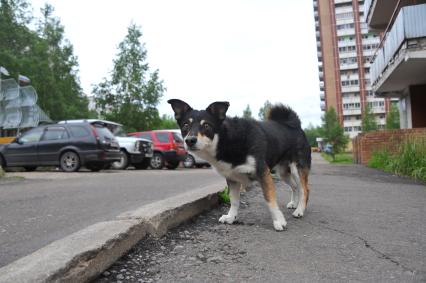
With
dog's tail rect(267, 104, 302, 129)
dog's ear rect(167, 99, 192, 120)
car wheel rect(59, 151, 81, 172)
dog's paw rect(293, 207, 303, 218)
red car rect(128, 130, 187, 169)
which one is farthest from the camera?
red car rect(128, 130, 187, 169)

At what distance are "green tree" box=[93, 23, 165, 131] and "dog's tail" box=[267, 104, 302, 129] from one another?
96.8ft

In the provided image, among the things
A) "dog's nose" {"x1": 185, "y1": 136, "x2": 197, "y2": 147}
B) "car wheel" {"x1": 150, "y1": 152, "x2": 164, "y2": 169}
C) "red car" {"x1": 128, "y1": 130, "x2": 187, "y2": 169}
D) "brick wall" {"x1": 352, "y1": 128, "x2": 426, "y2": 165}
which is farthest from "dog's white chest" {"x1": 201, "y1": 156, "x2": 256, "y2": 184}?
"car wheel" {"x1": 150, "y1": 152, "x2": 164, "y2": 169}

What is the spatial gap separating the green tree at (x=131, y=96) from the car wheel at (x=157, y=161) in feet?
49.0

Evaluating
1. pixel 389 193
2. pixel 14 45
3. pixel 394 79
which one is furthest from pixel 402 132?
pixel 14 45

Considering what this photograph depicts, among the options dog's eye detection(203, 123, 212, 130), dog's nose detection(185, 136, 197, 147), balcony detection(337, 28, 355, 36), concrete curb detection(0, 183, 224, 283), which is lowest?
concrete curb detection(0, 183, 224, 283)

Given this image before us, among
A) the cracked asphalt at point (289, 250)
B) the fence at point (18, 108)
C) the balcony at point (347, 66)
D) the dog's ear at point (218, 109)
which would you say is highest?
the balcony at point (347, 66)

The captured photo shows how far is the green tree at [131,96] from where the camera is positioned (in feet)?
115

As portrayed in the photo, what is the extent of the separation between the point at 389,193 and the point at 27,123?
18761 millimetres

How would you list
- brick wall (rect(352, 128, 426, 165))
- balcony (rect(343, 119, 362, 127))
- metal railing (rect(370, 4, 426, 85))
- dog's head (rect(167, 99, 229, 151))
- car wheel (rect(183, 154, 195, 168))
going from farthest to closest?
balcony (rect(343, 119, 362, 127))
car wheel (rect(183, 154, 195, 168))
brick wall (rect(352, 128, 426, 165))
metal railing (rect(370, 4, 426, 85))
dog's head (rect(167, 99, 229, 151))

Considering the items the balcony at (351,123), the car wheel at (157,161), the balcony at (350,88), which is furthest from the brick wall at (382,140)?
the balcony at (351,123)

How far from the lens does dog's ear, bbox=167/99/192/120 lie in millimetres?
4535

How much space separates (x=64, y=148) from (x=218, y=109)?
39.2 feet

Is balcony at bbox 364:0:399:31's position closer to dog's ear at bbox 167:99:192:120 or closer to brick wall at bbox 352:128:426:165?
brick wall at bbox 352:128:426:165

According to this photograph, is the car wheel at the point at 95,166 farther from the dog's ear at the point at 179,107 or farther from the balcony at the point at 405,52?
the dog's ear at the point at 179,107
